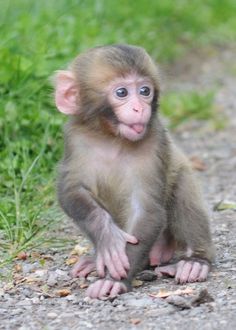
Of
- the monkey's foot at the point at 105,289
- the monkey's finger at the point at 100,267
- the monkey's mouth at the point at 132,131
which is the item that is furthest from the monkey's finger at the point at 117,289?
the monkey's mouth at the point at 132,131

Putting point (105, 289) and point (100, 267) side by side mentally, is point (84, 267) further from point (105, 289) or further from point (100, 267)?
point (105, 289)

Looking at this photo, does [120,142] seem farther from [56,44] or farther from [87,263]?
[56,44]

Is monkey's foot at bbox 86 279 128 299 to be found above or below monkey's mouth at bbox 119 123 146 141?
below

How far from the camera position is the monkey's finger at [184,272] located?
17.4 ft

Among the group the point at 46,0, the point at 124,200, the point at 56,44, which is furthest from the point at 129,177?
the point at 46,0

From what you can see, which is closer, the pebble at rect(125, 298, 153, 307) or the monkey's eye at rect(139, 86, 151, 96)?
the pebble at rect(125, 298, 153, 307)

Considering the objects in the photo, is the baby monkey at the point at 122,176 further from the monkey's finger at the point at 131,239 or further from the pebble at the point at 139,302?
the pebble at the point at 139,302

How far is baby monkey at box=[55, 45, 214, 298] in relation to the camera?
17.1 feet

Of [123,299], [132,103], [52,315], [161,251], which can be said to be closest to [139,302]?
[123,299]

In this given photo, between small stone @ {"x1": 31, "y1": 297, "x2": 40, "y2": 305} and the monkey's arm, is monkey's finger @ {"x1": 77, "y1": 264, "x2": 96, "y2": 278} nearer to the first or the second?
the monkey's arm

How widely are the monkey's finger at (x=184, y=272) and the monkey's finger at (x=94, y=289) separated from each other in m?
0.43

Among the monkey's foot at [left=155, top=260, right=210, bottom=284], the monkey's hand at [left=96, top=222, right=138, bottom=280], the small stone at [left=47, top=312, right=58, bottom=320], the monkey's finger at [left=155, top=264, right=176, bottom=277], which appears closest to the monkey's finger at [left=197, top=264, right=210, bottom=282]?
the monkey's foot at [left=155, top=260, right=210, bottom=284]

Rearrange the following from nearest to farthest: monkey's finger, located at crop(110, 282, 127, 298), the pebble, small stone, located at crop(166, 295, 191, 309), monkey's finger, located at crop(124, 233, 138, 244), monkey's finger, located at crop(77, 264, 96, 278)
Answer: small stone, located at crop(166, 295, 191, 309)
the pebble
monkey's finger, located at crop(110, 282, 127, 298)
monkey's finger, located at crop(124, 233, 138, 244)
monkey's finger, located at crop(77, 264, 96, 278)

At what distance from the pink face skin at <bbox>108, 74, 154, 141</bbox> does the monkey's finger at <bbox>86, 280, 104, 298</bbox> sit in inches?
28.5
